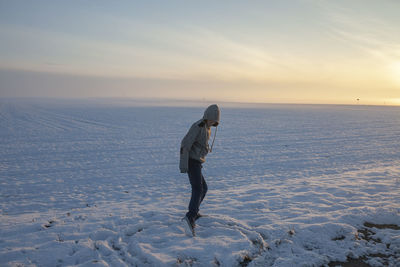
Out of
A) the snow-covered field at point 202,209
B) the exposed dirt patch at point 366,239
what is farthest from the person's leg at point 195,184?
the exposed dirt patch at point 366,239

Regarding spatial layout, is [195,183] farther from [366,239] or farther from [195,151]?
[366,239]

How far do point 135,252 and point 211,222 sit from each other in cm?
153

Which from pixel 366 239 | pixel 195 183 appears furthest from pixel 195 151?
pixel 366 239

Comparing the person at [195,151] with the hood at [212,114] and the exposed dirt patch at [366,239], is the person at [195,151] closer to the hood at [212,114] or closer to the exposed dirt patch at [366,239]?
the hood at [212,114]

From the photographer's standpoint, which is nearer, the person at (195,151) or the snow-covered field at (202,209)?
the snow-covered field at (202,209)

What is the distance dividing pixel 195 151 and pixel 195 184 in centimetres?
56

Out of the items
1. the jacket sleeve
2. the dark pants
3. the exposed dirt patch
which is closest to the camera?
the exposed dirt patch

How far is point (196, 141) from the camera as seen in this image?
14.3 ft

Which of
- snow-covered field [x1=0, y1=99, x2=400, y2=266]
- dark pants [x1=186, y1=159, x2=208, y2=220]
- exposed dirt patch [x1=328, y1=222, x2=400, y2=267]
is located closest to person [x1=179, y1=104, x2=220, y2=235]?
dark pants [x1=186, y1=159, x2=208, y2=220]

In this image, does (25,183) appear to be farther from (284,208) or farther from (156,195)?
(284,208)

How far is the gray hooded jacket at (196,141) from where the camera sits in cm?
421

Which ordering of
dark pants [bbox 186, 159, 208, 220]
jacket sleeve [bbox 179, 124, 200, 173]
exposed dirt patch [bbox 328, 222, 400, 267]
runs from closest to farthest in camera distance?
exposed dirt patch [bbox 328, 222, 400, 267], jacket sleeve [bbox 179, 124, 200, 173], dark pants [bbox 186, 159, 208, 220]

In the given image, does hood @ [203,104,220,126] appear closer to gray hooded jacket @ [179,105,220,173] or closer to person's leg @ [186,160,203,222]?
gray hooded jacket @ [179,105,220,173]

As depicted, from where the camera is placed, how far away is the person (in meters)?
4.21
